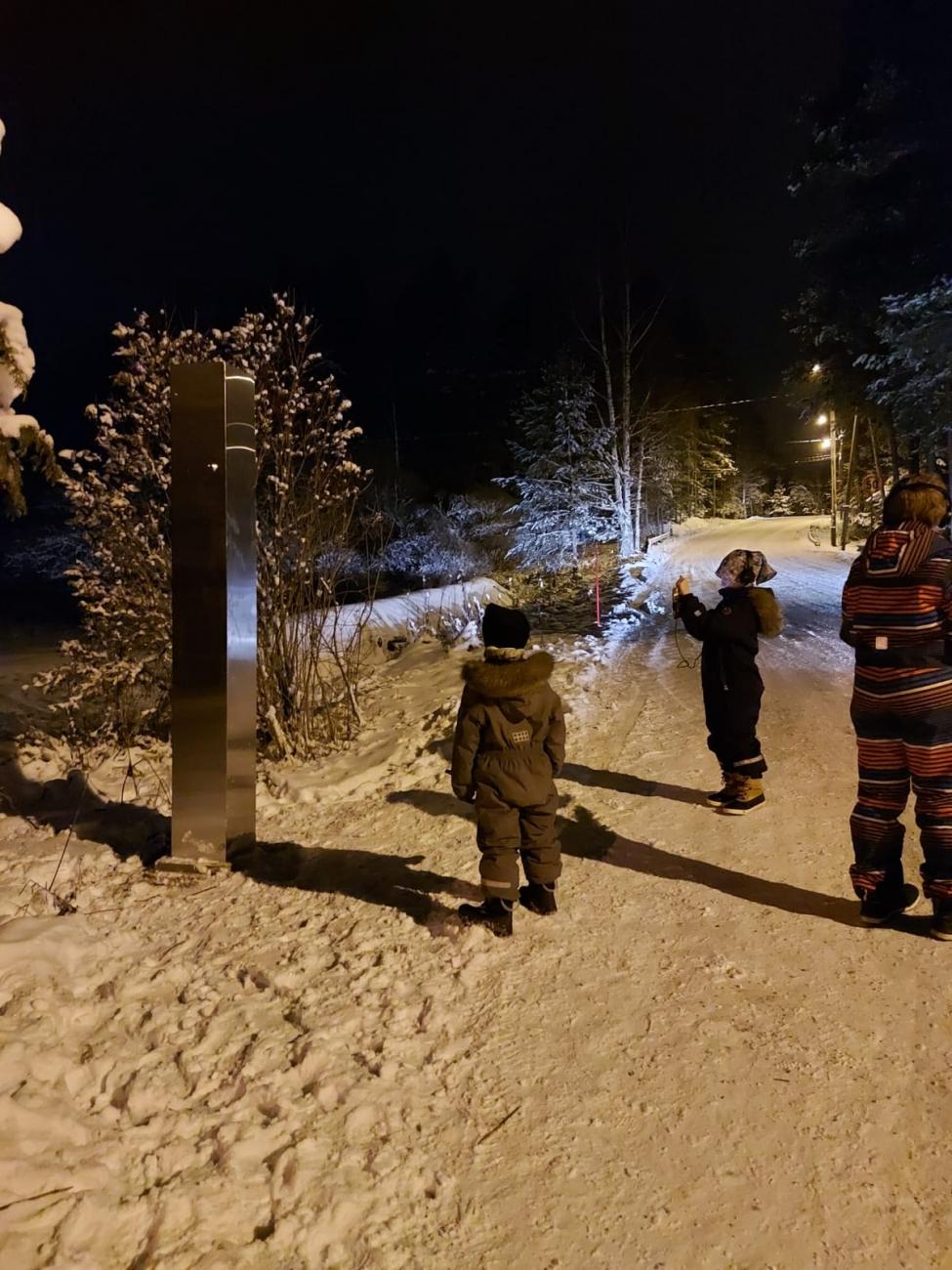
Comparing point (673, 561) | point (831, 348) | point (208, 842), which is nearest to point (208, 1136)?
point (208, 842)

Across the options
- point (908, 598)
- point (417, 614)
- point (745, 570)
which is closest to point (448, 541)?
point (417, 614)

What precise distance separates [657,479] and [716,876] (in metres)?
29.3

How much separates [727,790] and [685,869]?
984 mm

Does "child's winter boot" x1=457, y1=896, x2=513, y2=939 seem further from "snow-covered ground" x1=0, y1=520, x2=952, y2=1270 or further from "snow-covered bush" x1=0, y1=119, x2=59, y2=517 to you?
"snow-covered bush" x1=0, y1=119, x2=59, y2=517

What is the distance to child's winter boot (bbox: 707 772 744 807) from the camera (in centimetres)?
517

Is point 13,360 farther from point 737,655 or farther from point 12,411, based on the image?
point 737,655

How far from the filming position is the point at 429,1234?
219cm

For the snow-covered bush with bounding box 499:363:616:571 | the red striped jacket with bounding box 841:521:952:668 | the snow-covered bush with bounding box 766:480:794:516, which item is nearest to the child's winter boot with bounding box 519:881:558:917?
the red striped jacket with bounding box 841:521:952:668

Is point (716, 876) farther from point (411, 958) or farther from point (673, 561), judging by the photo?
point (673, 561)

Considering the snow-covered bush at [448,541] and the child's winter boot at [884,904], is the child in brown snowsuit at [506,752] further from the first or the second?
the snow-covered bush at [448,541]

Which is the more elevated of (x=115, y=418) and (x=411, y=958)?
(x=115, y=418)

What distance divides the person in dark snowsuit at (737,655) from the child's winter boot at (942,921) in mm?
1568

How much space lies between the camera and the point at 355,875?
4.51 metres

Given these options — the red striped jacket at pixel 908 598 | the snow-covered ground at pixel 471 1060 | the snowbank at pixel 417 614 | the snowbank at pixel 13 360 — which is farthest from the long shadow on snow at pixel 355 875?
the snowbank at pixel 417 614
